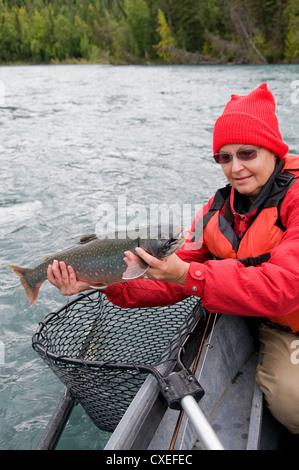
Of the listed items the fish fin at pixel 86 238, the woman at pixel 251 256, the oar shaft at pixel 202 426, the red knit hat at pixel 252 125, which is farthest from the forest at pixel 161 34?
the oar shaft at pixel 202 426

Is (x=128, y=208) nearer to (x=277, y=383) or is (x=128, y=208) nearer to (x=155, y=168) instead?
(x=155, y=168)

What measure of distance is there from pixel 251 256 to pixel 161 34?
64.1 meters

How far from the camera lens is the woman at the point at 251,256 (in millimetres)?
1997

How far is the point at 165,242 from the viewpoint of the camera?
205cm

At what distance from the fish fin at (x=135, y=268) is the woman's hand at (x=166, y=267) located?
0.12 feet

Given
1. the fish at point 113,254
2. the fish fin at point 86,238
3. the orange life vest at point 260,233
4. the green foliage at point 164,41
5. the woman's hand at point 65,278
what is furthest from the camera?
the green foliage at point 164,41

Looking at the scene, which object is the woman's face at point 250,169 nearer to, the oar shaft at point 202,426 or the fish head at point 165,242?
the fish head at point 165,242

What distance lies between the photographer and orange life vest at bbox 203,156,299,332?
7.39ft

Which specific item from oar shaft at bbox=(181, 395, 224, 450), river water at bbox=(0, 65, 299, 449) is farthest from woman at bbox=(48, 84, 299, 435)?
river water at bbox=(0, 65, 299, 449)

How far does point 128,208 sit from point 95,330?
14.2 ft

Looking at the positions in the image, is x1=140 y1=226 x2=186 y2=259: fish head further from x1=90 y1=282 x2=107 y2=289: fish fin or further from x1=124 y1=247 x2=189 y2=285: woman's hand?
x1=90 y1=282 x2=107 y2=289: fish fin

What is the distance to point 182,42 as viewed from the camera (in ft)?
186

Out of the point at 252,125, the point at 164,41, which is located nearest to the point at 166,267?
the point at 252,125

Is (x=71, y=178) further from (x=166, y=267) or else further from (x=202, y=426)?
(x=202, y=426)
